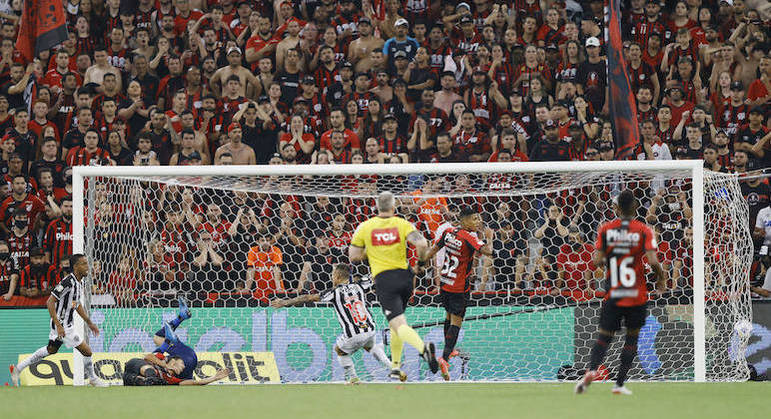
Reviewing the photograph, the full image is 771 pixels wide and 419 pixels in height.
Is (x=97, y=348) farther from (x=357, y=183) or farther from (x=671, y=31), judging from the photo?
(x=671, y=31)

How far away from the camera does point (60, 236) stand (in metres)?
14.4

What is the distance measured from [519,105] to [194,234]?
5346 millimetres

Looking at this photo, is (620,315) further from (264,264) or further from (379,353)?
(264,264)

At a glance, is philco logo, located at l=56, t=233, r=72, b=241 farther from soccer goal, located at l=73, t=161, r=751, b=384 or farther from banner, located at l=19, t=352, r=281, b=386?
banner, located at l=19, t=352, r=281, b=386

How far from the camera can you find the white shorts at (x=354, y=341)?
1187 centimetres

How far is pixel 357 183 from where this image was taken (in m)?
13.4

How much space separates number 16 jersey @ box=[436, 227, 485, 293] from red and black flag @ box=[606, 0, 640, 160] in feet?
10.0

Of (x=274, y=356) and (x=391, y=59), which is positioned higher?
(x=391, y=59)

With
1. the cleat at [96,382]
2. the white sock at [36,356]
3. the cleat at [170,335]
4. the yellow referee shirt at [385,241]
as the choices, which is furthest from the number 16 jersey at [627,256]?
the white sock at [36,356]

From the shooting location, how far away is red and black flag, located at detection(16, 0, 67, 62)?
16.4m

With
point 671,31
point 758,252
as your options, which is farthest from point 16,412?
point 671,31

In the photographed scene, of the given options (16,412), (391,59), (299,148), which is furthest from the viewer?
(391,59)

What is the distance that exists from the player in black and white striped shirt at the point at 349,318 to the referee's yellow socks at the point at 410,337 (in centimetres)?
179

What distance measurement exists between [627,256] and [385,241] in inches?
99.2
